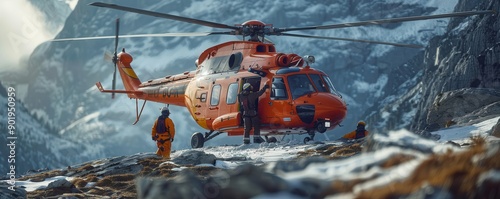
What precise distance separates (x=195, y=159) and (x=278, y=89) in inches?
255

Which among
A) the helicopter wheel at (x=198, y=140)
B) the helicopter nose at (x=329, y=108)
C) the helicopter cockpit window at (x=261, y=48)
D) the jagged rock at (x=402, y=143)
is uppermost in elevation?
the helicopter cockpit window at (x=261, y=48)

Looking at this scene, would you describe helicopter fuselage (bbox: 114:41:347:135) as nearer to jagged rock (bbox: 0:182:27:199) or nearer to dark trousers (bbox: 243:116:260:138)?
dark trousers (bbox: 243:116:260:138)

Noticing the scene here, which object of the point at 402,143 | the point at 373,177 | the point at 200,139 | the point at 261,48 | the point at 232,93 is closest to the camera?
the point at 373,177

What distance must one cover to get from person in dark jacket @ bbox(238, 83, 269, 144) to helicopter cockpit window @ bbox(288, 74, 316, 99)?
2.53 feet

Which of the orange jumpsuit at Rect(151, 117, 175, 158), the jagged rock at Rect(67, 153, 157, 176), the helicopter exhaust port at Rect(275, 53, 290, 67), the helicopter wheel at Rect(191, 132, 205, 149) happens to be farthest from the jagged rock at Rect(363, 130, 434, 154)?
the helicopter wheel at Rect(191, 132, 205, 149)

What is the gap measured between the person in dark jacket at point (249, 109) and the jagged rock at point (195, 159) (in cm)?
582

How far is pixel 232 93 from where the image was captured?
79.7 ft

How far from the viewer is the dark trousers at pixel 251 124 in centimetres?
2367

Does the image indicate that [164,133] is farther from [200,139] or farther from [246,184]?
[246,184]

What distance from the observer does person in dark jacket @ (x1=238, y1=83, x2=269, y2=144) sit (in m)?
23.2

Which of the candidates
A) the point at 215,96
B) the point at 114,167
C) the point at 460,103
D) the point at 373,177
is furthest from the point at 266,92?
the point at 373,177

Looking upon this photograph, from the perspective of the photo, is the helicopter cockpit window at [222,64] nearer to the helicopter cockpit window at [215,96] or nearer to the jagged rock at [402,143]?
the helicopter cockpit window at [215,96]

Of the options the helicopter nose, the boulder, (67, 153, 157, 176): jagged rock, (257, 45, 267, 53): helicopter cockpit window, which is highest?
(257, 45, 267, 53): helicopter cockpit window

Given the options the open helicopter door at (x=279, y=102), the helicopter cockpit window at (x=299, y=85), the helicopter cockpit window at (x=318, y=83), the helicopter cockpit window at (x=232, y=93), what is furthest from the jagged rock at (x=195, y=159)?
the helicopter cockpit window at (x=232, y=93)
